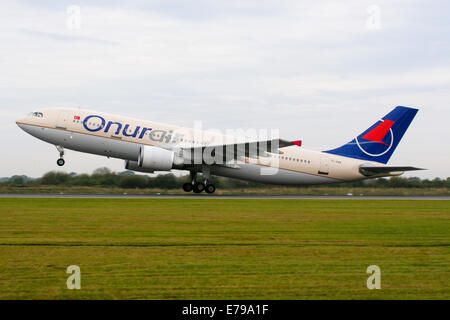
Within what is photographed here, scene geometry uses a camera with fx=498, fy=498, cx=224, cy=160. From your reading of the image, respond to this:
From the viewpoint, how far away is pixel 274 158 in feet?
111

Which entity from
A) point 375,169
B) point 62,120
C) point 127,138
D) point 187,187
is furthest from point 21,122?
point 375,169

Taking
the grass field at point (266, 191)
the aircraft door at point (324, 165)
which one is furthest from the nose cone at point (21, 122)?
the aircraft door at point (324, 165)

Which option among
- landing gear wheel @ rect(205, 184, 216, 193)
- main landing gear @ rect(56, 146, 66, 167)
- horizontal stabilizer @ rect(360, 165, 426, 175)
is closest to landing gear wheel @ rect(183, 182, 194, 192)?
landing gear wheel @ rect(205, 184, 216, 193)

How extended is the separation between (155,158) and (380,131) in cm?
→ 1686

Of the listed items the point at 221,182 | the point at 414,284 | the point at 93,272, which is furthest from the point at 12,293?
the point at 221,182

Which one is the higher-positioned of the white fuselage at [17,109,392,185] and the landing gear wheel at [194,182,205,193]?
the white fuselage at [17,109,392,185]

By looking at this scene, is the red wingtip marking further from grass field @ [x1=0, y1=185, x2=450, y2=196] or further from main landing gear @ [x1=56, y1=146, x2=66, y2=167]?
main landing gear @ [x1=56, y1=146, x2=66, y2=167]

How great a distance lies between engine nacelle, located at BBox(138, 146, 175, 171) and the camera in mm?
29188

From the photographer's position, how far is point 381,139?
1415 inches

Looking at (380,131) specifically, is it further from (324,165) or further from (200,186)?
(200,186)

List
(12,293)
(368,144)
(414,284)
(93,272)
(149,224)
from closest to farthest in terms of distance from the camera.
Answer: (12,293), (414,284), (93,272), (149,224), (368,144)

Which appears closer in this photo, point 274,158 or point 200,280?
point 200,280

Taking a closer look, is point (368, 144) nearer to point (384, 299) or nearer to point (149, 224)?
point (149, 224)
